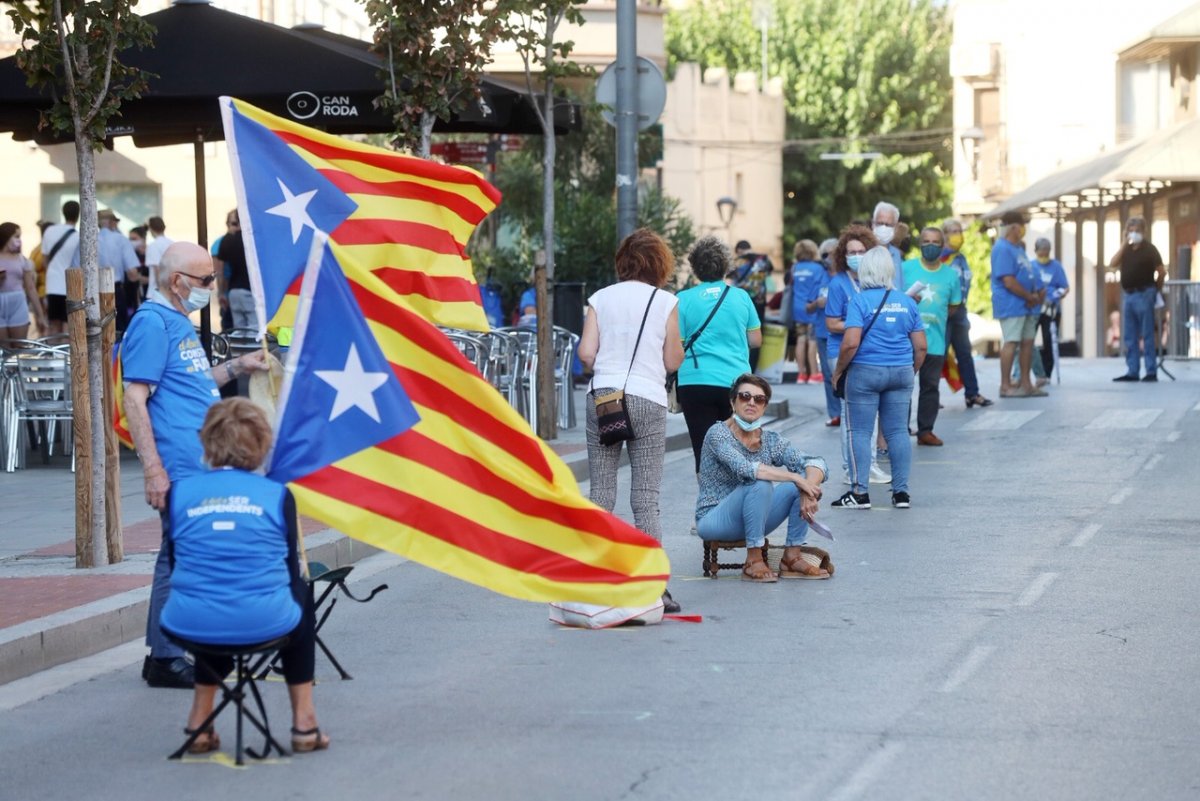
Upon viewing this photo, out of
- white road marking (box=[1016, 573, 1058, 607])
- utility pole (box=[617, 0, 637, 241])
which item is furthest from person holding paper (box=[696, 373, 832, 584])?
utility pole (box=[617, 0, 637, 241])

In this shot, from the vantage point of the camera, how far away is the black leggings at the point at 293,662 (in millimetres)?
6613

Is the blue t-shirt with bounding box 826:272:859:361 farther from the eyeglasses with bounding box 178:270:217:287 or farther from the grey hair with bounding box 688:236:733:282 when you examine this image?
the eyeglasses with bounding box 178:270:217:287

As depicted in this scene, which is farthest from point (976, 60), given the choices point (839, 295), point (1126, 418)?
point (839, 295)

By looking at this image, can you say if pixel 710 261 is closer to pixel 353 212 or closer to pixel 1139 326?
pixel 353 212

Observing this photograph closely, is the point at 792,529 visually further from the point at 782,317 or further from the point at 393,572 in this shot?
the point at 782,317

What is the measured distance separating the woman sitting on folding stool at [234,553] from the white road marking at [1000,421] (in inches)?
527

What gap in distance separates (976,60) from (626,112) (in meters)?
42.2

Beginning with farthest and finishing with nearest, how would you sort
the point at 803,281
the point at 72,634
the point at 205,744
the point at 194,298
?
1. the point at 803,281
2. the point at 72,634
3. the point at 194,298
4. the point at 205,744

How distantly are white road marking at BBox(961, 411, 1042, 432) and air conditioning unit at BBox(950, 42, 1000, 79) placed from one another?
39.6m

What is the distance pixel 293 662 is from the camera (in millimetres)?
6648

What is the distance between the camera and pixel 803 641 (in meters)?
8.64

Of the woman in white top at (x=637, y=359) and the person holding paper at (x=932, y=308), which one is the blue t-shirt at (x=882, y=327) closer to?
the person holding paper at (x=932, y=308)

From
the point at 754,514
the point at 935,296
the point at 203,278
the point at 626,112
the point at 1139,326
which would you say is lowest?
the point at 754,514

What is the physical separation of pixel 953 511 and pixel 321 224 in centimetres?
579
